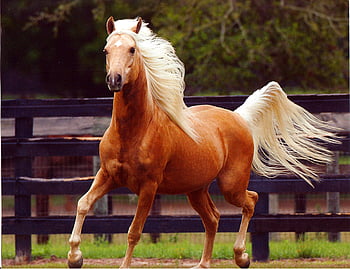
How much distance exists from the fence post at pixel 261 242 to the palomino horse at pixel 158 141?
1.10 m

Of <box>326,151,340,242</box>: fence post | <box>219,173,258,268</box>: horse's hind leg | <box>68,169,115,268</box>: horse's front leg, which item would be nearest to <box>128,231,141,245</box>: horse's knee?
<box>68,169,115,268</box>: horse's front leg

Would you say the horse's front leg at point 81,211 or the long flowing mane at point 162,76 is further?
the long flowing mane at point 162,76

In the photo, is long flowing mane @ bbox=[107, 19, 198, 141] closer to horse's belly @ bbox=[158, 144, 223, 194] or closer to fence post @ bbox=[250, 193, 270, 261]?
horse's belly @ bbox=[158, 144, 223, 194]

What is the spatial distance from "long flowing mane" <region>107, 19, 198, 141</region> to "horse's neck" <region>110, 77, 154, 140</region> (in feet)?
0.62

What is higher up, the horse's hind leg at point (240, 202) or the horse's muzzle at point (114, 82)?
the horse's muzzle at point (114, 82)

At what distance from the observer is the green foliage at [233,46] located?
36.1 ft

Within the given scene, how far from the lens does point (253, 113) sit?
18.6ft

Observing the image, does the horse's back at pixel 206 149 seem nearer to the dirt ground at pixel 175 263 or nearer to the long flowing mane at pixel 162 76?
the long flowing mane at pixel 162 76

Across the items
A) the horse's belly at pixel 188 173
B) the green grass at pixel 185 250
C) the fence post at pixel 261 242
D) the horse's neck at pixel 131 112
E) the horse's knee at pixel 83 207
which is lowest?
the green grass at pixel 185 250

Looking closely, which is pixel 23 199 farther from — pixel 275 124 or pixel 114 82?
pixel 114 82

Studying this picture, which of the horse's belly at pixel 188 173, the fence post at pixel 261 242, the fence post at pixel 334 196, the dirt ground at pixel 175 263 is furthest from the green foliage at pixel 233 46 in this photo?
the horse's belly at pixel 188 173

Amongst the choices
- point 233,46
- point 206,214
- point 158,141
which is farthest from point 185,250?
point 233,46

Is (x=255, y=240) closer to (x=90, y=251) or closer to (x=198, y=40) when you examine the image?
(x=90, y=251)

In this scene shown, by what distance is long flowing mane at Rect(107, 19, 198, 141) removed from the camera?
458 cm
